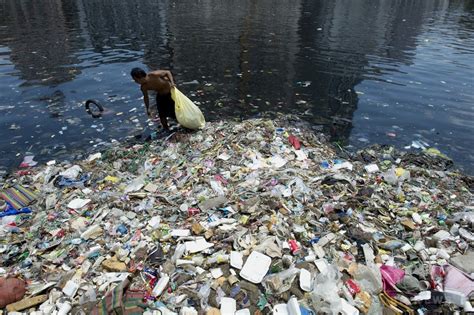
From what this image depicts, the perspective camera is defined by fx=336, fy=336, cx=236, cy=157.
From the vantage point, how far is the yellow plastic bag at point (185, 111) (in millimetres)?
7676

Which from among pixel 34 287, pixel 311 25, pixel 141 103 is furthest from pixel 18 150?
pixel 311 25

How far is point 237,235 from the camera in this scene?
443 cm

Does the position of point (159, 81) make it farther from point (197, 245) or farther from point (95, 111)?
point (197, 245)

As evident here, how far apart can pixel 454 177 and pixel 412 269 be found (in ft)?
12.0

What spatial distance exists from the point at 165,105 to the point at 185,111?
0.61 metres

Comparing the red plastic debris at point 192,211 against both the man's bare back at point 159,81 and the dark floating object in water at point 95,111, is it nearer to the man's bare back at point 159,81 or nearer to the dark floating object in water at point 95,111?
the man's bare back at point 159,81

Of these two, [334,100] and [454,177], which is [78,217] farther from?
[334,100]

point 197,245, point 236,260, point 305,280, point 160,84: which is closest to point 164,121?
point 160,84

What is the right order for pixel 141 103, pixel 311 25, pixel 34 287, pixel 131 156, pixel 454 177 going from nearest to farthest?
pixel 34 287 < pixel 454 177 < pixel 131 156 < pixel 141 103 < pixel 311 25

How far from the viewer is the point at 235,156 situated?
6926mm

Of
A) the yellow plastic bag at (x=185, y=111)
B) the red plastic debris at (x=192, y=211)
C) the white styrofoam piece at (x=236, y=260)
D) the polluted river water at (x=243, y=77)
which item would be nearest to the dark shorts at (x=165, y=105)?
the yellow plastic bag at (x=185, y=111)

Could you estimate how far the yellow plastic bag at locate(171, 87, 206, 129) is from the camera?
302 inches

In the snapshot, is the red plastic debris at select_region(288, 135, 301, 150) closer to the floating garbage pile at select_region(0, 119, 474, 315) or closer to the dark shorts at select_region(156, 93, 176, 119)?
the floating garbage pile at select_region(0, 119, 474, 315)

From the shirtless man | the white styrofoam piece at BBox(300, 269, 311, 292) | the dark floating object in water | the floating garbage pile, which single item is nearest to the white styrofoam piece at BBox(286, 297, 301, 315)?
the floating garbage pile
